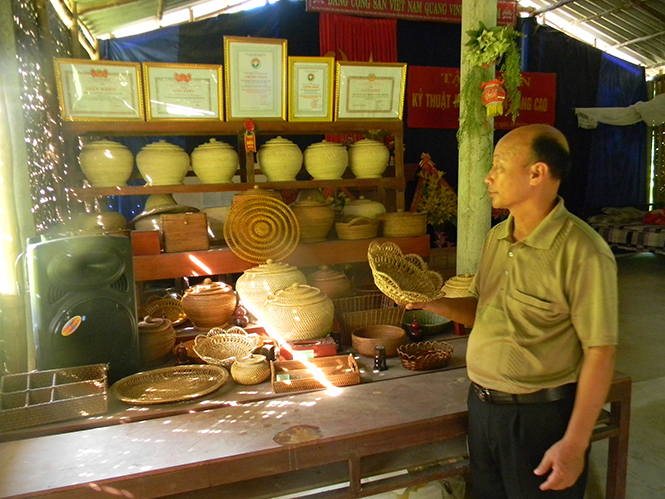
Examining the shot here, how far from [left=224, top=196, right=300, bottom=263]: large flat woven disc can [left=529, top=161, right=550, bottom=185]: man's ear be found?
1879mm

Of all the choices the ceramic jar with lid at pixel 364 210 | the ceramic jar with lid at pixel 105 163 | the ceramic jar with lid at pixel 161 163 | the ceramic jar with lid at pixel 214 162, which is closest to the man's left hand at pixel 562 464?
the ceramic jar with lid at pixel 364 210

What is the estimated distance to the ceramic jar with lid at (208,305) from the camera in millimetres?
2852

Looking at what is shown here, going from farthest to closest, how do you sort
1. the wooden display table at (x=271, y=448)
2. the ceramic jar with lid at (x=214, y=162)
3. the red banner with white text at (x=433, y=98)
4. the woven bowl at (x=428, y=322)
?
1. the red banner with white text at (x=433, y=98)
2. the ceramic jar with lid at (x=214, y=162)
3. the woven bowl at (x=428, y=322)
4. the wooden display table at (x=271, y=448)

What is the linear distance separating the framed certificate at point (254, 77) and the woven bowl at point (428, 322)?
5.15 feet

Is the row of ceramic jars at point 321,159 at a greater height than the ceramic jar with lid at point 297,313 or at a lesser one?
greater

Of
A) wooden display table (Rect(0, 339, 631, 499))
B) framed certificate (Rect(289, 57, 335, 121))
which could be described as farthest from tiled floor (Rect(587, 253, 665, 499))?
framed certificate (Rect(289, 57, 335, 121))

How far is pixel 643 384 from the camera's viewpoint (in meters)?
3.66

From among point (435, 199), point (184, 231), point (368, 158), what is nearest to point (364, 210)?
point (368, 158)

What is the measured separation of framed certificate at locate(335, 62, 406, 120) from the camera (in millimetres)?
3348

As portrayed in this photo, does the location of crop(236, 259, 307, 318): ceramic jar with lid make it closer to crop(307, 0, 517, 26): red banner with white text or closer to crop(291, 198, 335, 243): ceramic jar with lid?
crop(291, 198, 335, 243): ceramic jar with lid

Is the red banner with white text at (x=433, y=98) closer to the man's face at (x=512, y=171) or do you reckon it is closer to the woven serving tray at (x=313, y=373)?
the woven serving tray at (x=313, y=373)

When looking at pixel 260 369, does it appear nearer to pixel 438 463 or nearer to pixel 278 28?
pixel 438 463

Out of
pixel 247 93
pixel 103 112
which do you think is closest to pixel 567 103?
pixel 247 93

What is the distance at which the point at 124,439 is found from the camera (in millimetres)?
1833
